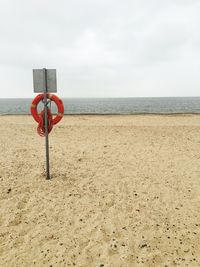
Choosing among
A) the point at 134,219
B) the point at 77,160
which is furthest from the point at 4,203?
the point at 77,160

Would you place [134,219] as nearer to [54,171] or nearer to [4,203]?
[4,203]

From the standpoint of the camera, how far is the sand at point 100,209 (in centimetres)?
368

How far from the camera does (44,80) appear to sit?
589 cm

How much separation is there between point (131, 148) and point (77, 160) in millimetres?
2818

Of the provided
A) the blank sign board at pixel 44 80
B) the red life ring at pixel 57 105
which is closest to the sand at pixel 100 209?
the red life ring at pixel 57 105

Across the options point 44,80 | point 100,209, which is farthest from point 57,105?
point 100,209

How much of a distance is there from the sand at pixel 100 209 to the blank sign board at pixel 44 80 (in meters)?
2.29

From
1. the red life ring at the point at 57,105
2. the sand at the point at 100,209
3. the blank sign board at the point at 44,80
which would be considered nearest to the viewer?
the sand at the point at 100,209

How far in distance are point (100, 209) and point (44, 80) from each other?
316 cm

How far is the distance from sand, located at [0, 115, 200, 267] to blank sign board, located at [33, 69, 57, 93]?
229 centimetres

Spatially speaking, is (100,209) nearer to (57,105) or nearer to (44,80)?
(44,80)

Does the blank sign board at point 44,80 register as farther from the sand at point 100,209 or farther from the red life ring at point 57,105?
the sand at point 100,209

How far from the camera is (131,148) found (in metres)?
10.4

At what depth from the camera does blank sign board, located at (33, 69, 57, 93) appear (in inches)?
230
